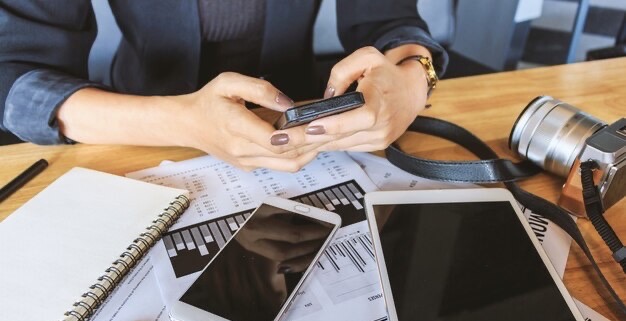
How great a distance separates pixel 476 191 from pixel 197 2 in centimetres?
48

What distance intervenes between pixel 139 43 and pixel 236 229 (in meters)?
0.42

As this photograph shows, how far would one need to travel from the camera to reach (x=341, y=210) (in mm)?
461

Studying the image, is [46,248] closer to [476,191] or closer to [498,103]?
[476,191]

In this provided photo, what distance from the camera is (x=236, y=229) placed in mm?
434

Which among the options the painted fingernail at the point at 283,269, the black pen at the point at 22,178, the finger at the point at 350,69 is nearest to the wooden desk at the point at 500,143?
the black pen at the point at 22,178

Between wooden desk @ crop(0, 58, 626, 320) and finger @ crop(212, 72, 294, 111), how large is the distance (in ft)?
0.37

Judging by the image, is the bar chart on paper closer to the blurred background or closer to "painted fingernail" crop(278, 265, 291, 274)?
"painted fingernail" crop(278, 265, 291, 274)

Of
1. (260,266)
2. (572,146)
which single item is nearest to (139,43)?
(260,266)

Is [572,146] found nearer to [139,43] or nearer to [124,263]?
[124,263]

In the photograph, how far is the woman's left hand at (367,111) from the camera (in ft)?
1.46

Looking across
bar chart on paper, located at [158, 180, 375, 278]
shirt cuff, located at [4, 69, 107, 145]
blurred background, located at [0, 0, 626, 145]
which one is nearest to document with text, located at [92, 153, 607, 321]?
bar chart on paper, located at [158, 180, 375, 278]

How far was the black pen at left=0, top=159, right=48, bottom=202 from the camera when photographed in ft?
1.56

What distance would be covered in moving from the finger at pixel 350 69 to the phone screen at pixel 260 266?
0.15 m

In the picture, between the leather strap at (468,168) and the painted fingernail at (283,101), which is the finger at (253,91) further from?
the leather strap at (468,168)
